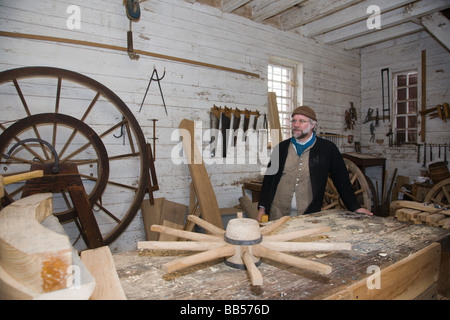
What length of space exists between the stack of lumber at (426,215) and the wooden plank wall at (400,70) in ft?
13.7

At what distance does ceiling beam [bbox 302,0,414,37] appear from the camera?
4.09 metres

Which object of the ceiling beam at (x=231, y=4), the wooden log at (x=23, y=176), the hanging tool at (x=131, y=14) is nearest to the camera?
the wooden log at (x=23, y=176)

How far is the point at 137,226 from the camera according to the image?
3.63m

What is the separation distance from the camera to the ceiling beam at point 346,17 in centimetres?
409

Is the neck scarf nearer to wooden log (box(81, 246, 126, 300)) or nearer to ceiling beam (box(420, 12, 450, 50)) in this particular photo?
wooden log (box(81, 246, 126, 300))

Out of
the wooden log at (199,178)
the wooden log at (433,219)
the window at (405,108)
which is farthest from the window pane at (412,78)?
the wooden log at (433,219)

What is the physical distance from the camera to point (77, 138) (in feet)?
10.5

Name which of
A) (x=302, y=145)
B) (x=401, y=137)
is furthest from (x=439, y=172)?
(x=302, y=145)

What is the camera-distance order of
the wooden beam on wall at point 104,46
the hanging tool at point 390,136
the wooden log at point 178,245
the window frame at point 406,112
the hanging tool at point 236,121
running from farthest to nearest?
the hanging tool at point 390,136, the window frame at point 406,112, the hanging tool at point 236,121, the wooden beam on wall at point 104,46, the wooden log at point 178,245

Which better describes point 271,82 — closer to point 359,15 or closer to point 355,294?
point 359,15

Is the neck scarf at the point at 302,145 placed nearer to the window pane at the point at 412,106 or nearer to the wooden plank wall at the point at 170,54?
the wooden plank wall at the point at 170,54

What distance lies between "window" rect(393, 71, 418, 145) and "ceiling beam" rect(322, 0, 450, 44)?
4.10ft

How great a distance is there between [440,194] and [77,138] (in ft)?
16.4

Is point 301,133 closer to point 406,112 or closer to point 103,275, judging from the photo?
point 103,275
